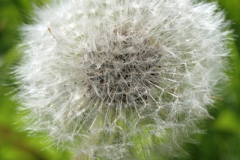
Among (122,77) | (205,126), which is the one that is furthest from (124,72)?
(205,126)

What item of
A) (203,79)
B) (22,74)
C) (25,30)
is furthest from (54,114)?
(203,79)

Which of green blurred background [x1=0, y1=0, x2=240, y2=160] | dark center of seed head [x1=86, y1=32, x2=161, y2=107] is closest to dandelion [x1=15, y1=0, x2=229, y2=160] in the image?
dark center of seed head [x1=86, y1=32, x2=161, y2=107]

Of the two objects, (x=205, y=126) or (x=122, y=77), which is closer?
(x=122, y=77)

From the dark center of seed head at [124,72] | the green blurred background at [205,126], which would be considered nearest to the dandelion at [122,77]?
the dark center of seed head at [124,72]

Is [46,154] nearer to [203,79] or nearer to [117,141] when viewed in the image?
[117,141]

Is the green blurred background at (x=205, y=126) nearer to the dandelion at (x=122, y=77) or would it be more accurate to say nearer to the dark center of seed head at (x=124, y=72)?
the dandelion at (x=122, y=77)

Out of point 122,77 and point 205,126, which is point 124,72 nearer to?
point 122,77
